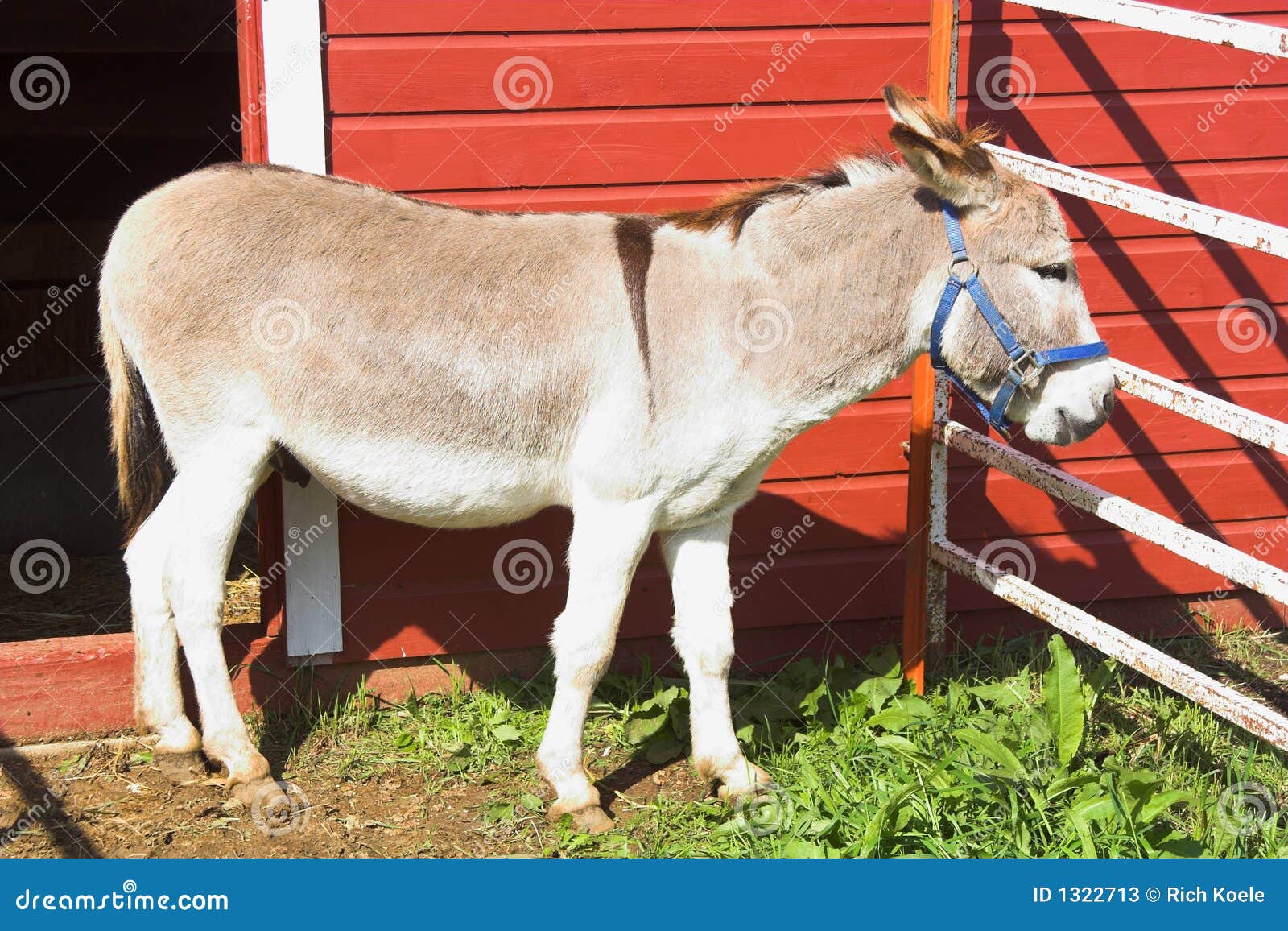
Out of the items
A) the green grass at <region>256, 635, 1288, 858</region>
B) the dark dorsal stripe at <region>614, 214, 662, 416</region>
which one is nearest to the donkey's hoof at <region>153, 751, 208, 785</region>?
the green grass at <region>256, 635, 1288, 858</region>

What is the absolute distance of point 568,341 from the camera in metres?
3.48

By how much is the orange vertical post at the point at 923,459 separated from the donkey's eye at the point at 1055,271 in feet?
2.46

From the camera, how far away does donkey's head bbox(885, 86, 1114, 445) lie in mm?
3338

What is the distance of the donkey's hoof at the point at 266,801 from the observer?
11.9ft

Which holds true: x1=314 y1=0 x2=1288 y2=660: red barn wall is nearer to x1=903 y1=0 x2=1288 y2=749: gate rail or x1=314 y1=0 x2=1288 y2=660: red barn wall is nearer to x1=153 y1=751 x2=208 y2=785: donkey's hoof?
x1=903 y1=0 x2=1288 y2=749: gate rail

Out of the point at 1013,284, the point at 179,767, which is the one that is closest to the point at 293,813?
the point at 179,767

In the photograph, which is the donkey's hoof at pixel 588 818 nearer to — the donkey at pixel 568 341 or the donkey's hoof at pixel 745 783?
the donkey at pixel 568 341

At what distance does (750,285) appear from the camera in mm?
3480

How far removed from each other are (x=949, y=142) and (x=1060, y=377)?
2.40 feet

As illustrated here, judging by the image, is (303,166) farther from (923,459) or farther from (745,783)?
(745,783)

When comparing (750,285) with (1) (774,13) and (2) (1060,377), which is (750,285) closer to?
(2) (1060,377)

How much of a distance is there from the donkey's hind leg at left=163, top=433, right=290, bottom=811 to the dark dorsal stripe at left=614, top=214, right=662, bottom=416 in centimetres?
115

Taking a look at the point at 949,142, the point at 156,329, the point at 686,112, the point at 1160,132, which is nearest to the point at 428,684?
the point at 156,329

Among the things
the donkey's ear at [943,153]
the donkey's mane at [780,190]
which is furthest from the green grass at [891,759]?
the donkey's mane at [780,190]
